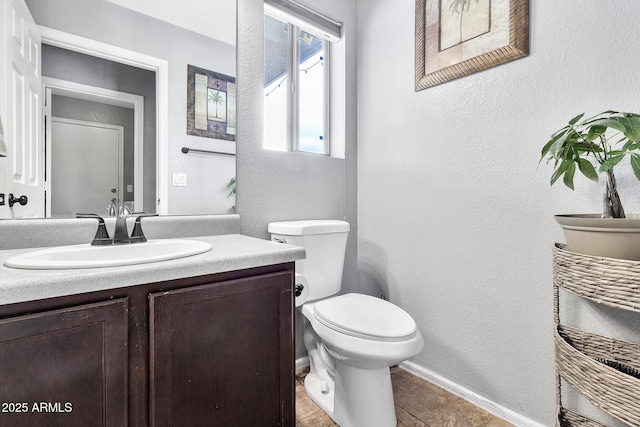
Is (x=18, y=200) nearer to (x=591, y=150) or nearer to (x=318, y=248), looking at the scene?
(x=318, y=248)

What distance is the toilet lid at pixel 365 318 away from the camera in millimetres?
1161

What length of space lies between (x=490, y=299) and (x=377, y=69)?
140 cm

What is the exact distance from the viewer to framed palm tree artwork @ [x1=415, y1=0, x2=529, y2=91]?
50.6 inches

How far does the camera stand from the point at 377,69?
74.2 inches

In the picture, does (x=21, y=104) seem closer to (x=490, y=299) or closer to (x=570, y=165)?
(x=570, y=165)

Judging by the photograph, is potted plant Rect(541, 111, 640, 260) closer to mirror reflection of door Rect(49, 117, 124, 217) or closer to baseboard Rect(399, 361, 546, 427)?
baseboard Rect(399, 361, 546, 427)

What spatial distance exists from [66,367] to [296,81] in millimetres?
1733

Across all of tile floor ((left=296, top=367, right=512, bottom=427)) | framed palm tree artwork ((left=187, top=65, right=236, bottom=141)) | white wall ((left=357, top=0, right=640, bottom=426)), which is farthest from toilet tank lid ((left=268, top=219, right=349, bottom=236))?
tile floor ((left=296, top=367, right=512, bottom=427))

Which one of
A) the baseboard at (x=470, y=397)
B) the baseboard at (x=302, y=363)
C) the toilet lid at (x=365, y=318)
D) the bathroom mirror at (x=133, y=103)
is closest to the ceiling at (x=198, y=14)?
the bathroom mirror at (x=133, y=103)

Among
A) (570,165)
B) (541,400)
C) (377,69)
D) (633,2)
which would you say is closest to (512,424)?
(541,400)

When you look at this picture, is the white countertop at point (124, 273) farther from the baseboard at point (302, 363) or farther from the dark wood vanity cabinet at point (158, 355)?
the baseboard at point (302, 363)

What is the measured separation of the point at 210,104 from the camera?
147 cm

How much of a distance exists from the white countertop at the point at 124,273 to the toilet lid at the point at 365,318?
1.21 ft

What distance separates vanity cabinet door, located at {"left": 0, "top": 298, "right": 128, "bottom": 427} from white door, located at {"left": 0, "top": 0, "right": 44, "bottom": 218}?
0.66 meters
